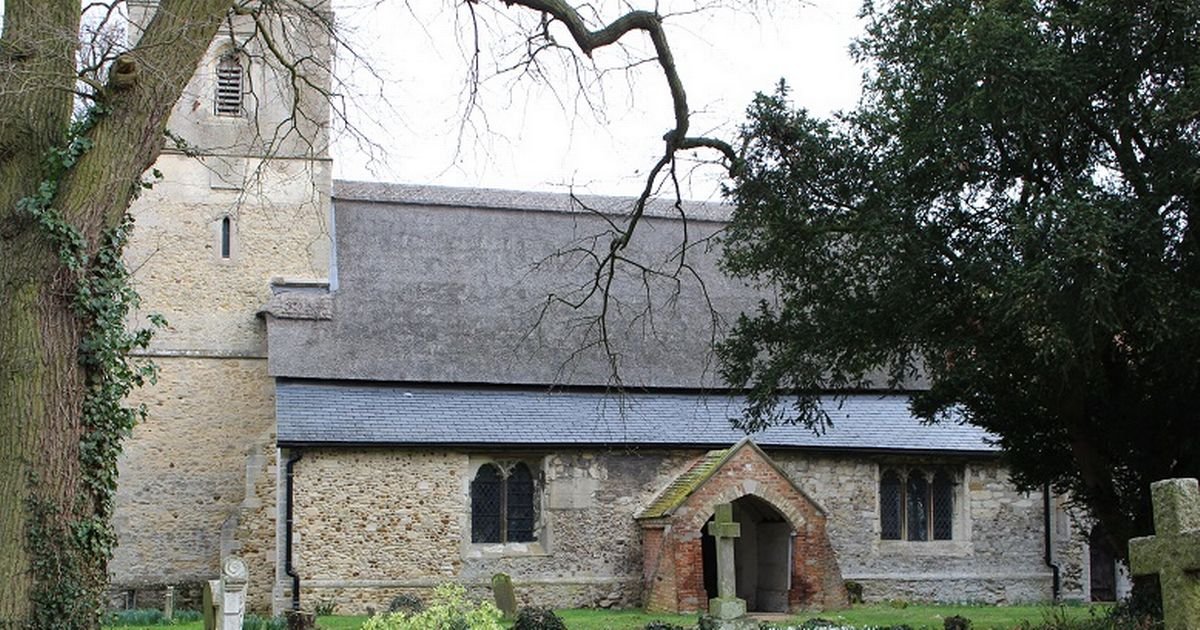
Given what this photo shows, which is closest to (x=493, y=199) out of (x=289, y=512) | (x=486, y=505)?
(x=486, y=505)

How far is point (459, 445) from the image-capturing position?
23547 mm

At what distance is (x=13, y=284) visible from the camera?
427 inches

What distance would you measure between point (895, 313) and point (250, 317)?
14235 millimetres

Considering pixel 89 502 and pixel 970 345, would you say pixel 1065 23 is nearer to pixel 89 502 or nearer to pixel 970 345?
pixel 970 345

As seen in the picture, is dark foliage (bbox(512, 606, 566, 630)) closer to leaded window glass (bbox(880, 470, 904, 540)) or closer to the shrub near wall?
Result: the shrub near wall

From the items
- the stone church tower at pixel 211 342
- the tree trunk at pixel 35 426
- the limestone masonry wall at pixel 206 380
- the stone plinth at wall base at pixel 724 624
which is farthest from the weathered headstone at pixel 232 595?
the limestone masonry wall at pixel 206 380

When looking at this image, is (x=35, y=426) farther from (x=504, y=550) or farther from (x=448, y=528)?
(x=504, y=550)

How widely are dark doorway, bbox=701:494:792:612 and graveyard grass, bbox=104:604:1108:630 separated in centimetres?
139

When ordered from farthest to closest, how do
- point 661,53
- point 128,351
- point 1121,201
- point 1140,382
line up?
1. point 1140,382
2. point 1121,201
3. point 661,53
4. point 128,351

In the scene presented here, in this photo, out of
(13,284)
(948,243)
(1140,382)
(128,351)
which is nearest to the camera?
(13,284)

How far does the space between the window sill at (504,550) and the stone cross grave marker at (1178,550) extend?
16.8 meters

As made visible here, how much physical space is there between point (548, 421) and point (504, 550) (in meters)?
2.40

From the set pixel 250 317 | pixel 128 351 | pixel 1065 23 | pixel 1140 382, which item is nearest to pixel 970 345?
pixel 1140 382

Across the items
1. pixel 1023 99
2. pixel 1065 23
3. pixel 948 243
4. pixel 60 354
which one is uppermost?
pixel 1065 23
